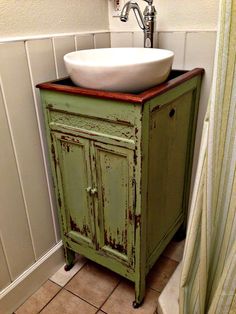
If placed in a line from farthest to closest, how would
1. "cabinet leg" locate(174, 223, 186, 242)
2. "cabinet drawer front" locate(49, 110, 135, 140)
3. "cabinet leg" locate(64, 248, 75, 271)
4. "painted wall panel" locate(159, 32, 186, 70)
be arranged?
"cabinet leg" locate(174, 223, 186, 242) → "cabinet leg" locate(64, 248, 75, 271) → "painted wall panel" locate(159, 32, 186, 70) → "cabinet drawer front" locate(49, 110, 135, 140)

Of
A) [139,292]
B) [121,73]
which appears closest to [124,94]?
[121,73]

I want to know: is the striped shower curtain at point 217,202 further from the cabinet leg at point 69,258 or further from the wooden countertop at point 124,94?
the cabinet leg at point 69,258

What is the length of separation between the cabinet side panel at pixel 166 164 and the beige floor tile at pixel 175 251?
21cm

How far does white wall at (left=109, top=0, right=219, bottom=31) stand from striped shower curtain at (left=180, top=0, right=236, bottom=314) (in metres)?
0.49

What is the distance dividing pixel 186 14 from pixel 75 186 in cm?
81

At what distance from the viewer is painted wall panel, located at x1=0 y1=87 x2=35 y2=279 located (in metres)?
0.94

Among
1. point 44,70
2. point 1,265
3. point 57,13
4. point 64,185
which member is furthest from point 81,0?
point 1,265

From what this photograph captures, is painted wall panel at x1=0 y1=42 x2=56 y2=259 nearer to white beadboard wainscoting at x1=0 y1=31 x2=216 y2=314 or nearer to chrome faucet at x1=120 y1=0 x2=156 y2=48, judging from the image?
white beadboard wainscoting at x1=0 y1=31 x2=216 y2=314

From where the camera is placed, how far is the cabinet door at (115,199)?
34.0 inches

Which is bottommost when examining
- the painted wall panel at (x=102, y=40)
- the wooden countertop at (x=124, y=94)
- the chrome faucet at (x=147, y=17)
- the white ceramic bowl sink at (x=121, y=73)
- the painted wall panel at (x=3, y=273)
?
the painted wall panel at (x=3, y=273)

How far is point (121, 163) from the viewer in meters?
0.86

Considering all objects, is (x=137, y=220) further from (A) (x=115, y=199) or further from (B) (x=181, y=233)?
(B) (x=181, y=233)

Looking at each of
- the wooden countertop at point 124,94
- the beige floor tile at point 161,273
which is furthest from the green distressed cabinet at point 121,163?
the beige floor tile at point 161,273

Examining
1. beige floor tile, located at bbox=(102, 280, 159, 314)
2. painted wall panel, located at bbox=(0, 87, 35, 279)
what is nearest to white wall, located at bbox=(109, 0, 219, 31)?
painted wall panel, located at bbox=(0, 87, 35, 279)
